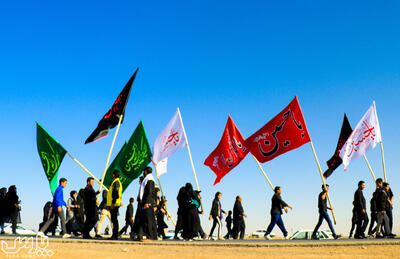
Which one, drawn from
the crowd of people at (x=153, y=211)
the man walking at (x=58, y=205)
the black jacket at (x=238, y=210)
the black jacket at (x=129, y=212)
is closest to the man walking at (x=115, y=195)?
the crowd of people at (x=153, y=211)

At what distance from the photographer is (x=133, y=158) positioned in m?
20.2

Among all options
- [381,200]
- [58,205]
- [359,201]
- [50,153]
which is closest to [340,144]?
[359,201]

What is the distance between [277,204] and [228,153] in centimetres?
567

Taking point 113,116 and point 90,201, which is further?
point 113,116

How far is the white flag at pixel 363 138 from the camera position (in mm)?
19438

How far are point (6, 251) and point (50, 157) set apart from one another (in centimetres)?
902

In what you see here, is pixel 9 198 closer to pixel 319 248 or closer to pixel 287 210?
pixel 287 210

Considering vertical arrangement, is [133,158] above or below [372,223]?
above

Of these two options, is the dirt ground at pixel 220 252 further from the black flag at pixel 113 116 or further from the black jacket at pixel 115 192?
the black flag at pixel 113 116

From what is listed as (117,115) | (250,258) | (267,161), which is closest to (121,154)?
(117,115)

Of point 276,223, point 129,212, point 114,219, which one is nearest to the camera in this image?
point 114,219

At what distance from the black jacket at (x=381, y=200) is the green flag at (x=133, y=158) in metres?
8.63

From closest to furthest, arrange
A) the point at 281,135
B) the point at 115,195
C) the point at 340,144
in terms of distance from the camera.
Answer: the point at 115,195, the point at 281,135, the point at 340,144

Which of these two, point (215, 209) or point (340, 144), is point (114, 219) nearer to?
point (215, 209)
